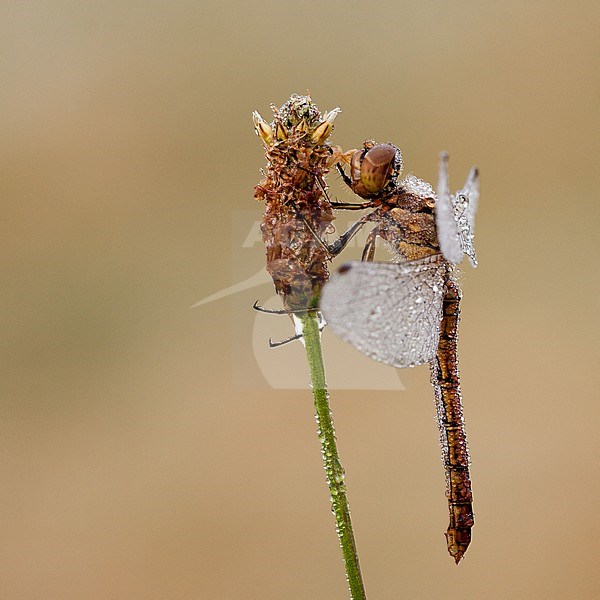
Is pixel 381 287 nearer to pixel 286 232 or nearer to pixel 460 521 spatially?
pixel 286 232

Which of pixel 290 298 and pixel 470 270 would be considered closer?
pixel 290 298

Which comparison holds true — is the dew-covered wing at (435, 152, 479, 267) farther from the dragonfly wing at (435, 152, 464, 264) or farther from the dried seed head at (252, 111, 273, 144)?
the dried seed head at (252, 111, 273, 144)

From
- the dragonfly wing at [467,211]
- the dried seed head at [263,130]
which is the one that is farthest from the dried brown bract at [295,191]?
the dragonfly wing at [467,211]

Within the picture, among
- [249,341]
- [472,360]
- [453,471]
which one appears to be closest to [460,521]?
[453,471]

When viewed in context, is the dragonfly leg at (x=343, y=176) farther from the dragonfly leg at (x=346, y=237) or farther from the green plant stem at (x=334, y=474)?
the green plant stem at (x=334, y=474)

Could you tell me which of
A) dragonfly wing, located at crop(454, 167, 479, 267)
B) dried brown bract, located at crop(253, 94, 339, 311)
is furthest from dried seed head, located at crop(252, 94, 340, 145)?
dragonfly wing, located at crop(454, 167, 479, 267)

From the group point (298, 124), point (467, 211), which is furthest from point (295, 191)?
point (467, 211)

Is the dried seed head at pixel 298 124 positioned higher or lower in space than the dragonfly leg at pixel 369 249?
higher
